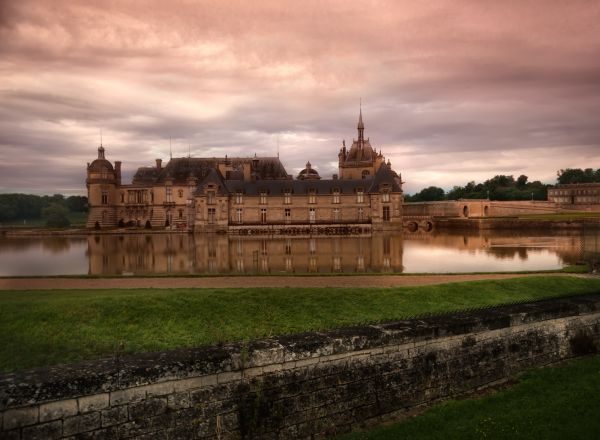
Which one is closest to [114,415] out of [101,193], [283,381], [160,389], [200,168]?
[160,389]

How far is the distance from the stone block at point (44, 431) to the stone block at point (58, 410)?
0.06 meters

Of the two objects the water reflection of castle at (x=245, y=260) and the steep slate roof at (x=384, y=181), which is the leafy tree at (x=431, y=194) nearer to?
the steep slate roof at (x=384, y=181)

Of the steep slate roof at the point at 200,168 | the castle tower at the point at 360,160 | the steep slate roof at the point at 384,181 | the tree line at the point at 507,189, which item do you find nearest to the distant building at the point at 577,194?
the tree line at the point at 507,189

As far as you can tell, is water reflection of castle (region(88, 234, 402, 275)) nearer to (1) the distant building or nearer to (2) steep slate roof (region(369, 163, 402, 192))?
(2) steep slate roof (region(369, 163, 402, 192))

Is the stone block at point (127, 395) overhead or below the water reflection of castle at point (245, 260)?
overhead

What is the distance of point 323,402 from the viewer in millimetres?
6379

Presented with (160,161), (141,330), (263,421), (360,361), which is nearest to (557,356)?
(360,361)

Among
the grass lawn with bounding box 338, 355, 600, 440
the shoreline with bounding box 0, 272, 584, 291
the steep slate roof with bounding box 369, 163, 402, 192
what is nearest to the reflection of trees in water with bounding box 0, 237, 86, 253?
the shoreline with bounding box 0, 272, 584, 291

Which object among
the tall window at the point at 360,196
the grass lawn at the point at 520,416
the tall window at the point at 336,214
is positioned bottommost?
the grass lawn at the point at 520,416

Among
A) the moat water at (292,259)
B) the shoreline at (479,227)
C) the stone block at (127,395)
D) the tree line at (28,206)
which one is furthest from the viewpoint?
the tree line at (28,206)

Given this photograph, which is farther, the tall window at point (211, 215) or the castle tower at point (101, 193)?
the castle tower at point (101, 193)

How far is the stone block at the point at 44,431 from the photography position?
4742 millimetres

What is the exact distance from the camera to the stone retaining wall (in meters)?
4.96

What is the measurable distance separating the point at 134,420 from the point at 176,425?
48 centimetres
